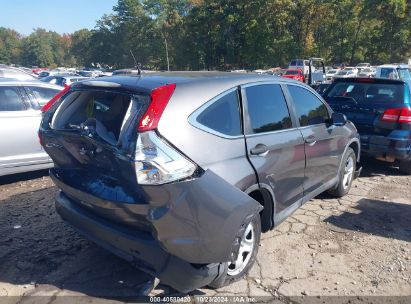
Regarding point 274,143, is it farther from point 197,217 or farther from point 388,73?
point 388,73

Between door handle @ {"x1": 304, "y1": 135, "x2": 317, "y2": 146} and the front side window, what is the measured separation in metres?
0.15

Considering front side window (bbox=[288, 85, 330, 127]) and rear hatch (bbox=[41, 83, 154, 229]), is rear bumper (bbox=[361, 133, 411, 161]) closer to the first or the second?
front side window (bbox=[288, 85, 330, 127])

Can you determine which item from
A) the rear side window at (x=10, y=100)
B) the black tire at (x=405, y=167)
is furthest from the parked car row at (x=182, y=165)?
the black tire at (x=405, y=167)

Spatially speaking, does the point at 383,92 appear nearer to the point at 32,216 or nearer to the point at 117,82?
the point at 117,82

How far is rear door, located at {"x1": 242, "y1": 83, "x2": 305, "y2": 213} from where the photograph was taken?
3266mm

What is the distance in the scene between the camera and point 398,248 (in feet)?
12.9

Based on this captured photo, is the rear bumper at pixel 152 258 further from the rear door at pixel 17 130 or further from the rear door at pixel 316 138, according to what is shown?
the rear door at pixel 17 130

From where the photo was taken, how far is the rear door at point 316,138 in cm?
413

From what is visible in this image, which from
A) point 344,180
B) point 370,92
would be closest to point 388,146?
point 370,92

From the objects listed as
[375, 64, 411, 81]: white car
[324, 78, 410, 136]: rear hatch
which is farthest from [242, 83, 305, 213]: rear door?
[375, 64, 411, 81]: white car

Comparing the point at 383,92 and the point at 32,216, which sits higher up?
the point at 383,92

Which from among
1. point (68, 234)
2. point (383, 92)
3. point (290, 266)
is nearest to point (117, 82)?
point (68, 234)

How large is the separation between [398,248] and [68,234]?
134 inches

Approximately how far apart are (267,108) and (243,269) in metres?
1.45
